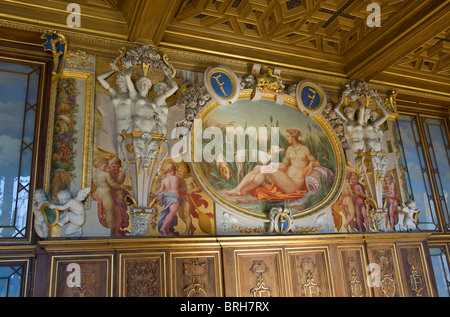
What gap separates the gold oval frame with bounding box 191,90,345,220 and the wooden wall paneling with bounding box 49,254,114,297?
174 cm

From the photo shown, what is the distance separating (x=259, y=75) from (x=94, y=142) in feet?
10.1

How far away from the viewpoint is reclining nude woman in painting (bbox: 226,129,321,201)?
20.2ft

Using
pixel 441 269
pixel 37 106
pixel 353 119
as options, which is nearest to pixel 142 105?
pixel 37 106

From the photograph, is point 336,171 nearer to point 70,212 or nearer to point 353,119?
point 353,119

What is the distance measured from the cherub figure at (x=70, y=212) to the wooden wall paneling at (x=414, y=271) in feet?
17.6

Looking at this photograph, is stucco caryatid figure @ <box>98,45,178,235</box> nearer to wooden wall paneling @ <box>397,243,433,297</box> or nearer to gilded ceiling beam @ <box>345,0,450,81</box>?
gilded ceiling beam @ <box>345,0,450,81</box>

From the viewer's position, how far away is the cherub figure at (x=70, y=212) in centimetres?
484

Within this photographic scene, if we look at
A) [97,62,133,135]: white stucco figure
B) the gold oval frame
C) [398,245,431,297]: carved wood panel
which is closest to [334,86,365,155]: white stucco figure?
the gold oval frame

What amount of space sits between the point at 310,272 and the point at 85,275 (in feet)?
10.9

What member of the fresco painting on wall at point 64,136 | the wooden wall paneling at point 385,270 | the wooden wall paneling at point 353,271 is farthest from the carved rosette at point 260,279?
the fresco painting on wall at point 64,136

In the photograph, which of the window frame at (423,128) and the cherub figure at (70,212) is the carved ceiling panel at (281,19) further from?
the cherub figure at (70,212)

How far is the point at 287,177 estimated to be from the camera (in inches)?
255
